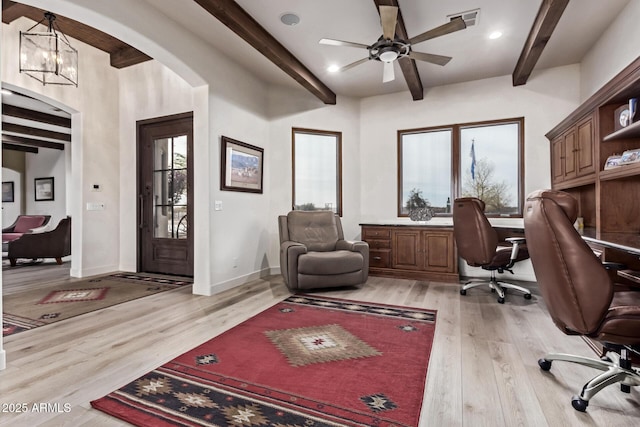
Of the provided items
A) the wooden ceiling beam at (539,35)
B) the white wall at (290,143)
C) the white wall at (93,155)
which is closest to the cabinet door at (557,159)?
the wooden ceiling beam at (539,35)

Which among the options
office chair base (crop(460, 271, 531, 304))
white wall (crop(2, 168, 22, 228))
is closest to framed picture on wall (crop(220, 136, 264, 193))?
office chair base (crop(460, 271, 531, 304))

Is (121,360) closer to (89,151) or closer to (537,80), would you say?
(89,151)

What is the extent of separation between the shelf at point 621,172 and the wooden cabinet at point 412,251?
1793mm

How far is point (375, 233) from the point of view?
16.0 feet

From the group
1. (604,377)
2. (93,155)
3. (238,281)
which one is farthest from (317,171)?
(604,377)

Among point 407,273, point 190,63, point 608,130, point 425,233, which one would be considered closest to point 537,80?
point 608,130

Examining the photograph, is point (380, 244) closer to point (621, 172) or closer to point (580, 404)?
point (621, 172)

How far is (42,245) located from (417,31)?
6916 millimetres

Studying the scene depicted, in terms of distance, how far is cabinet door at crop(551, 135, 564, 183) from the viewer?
396 cm

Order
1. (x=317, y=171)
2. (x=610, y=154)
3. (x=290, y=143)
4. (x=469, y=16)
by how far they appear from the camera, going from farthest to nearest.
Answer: (x=317, y=171)
(x=290, y=143)
(x=469, y=16)
(x=610, y=154)

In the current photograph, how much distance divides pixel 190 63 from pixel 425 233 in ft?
12.0

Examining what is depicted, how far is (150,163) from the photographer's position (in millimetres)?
5008

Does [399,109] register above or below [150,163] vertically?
above

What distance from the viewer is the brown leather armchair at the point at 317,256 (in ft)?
12.5
